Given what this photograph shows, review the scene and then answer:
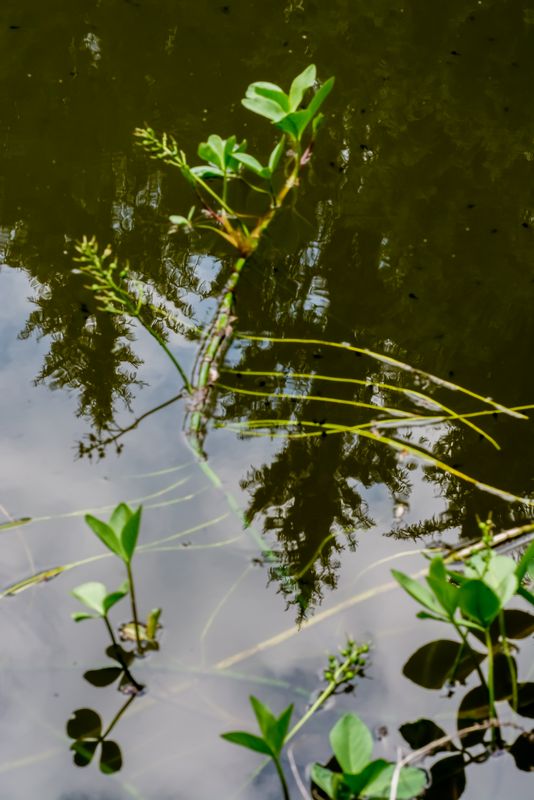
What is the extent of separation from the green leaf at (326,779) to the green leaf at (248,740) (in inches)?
3.6

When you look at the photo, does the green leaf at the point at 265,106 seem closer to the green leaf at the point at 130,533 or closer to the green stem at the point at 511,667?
the green leaf at the point at 130,533

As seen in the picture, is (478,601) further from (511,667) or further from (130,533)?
(130,533)

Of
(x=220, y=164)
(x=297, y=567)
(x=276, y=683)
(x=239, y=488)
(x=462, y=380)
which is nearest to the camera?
(x=276, y=683)

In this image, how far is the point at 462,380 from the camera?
2162 millimetres

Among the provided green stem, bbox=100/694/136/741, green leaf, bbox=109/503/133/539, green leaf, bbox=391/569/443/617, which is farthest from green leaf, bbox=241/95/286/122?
green stem, bbox=100/694/136/741

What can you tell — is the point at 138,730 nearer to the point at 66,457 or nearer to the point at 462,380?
the point at 66,457

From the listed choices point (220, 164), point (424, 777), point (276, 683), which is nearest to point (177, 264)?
point (220, 164)

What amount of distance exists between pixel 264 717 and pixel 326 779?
17cm

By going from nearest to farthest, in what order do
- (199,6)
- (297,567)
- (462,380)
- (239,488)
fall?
A: (297,567)
(239,488)
(462,380)
(199,6)

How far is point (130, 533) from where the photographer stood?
1.34 metres

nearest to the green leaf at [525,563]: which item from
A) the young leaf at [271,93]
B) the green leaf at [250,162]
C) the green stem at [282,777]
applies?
the green stem at [282,777]

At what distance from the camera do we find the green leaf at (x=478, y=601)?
1.29m

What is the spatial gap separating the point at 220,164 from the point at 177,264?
12.5 inches

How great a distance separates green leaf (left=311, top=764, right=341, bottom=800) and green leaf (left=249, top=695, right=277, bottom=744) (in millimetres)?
115
